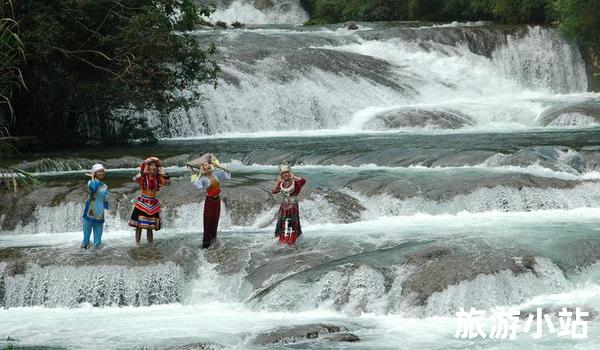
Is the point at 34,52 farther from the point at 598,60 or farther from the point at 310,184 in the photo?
the point at 598,60

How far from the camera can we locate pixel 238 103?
26156mm

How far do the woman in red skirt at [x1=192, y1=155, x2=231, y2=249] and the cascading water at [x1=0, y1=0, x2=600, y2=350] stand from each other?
0.77ft

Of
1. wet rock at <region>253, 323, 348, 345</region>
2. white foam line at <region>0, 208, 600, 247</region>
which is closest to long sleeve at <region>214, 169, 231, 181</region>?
white foam line at <region>0, 208, 600, 247</region>

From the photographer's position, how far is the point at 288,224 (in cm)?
1205

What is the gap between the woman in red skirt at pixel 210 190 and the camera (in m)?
12.0

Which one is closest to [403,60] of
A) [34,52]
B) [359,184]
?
[34,52]

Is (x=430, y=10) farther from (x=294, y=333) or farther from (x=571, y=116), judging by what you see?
(x=294, y=333)

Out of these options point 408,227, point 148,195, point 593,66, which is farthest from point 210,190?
point 593,66

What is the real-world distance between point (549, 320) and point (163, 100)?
1407 centimetres

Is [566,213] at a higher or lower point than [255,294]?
higher

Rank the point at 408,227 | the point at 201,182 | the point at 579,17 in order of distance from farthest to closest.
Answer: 1. the point at 579,17
2. the point at 408,227
3. the point at 201,182

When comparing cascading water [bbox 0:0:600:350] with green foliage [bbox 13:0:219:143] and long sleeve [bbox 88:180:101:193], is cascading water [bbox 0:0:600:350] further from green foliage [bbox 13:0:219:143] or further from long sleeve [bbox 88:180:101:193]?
green foliage [bbox 13:0:219:143]

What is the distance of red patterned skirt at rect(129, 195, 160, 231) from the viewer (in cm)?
1231

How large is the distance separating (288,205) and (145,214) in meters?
1.86
